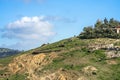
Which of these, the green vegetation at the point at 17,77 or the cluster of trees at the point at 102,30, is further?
the cluster of trees at the point at 102,30

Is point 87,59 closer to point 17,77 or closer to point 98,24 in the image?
point 17,77

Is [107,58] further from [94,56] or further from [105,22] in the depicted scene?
[105,22]

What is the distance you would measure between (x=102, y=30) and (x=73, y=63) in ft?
101

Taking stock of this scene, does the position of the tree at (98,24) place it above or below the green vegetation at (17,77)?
above

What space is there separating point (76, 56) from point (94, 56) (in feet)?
16.5

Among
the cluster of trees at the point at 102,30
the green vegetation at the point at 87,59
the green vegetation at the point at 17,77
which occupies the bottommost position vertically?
the green vegetation at the point at 17,77

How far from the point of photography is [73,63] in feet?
343

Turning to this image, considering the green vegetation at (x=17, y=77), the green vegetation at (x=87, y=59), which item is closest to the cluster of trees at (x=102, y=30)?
the green vegetation at (x=87, y=59)

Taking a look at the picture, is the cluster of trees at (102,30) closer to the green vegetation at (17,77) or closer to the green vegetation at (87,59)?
the green vegetation at (87,59)

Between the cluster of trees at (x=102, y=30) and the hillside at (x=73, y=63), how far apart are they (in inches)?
249

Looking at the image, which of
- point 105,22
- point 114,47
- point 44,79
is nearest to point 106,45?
point 114,47

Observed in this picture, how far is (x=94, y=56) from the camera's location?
108312 mm

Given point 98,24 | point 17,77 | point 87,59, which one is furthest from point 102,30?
point 17,77

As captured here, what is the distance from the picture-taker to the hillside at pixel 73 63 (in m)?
97.2
